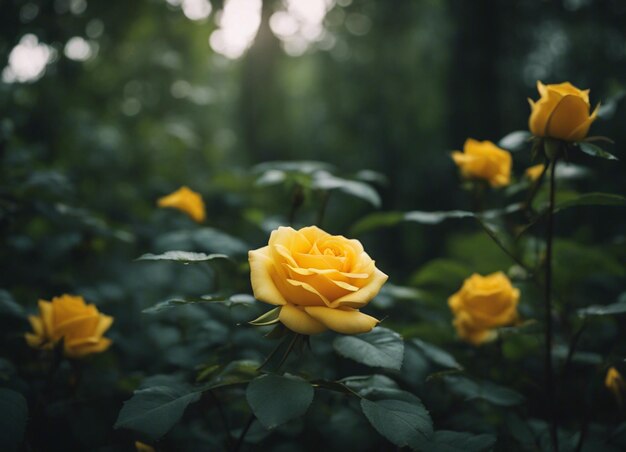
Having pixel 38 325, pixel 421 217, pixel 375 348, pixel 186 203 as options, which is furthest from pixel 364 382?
pixel 186 203

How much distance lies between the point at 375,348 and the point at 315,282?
201 mm

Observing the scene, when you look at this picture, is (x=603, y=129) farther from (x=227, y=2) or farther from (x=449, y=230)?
(x=227, y=2)

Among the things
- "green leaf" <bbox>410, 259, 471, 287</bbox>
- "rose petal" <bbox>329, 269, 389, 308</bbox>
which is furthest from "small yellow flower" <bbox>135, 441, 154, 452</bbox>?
"green leaf" <bbox>410, 259, 471, 287</bbox>

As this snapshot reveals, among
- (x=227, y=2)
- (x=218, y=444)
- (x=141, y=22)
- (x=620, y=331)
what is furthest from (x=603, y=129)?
(x=141, y=22)

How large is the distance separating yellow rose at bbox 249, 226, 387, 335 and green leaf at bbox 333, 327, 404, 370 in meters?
0.09

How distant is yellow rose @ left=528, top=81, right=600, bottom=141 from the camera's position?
36.3 inches

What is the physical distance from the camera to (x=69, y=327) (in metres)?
0.99

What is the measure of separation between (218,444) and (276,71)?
5.08 meters

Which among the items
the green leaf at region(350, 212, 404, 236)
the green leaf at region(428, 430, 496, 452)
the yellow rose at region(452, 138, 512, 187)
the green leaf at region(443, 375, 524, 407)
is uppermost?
the yellow rose at region(452, 138, 512, 187)

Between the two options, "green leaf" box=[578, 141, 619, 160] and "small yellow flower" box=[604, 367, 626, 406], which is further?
"small yellow flower" box=[604, 367, 626, 406]

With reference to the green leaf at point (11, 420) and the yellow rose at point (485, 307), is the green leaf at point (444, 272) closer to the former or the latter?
the yellow rose at point (485, 307)

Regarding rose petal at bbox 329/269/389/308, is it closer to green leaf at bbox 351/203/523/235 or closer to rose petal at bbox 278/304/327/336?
rose petal at bbox 278/304/327/336

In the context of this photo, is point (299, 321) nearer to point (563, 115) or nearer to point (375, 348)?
point (375, 348)

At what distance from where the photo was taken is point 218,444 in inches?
40.6
